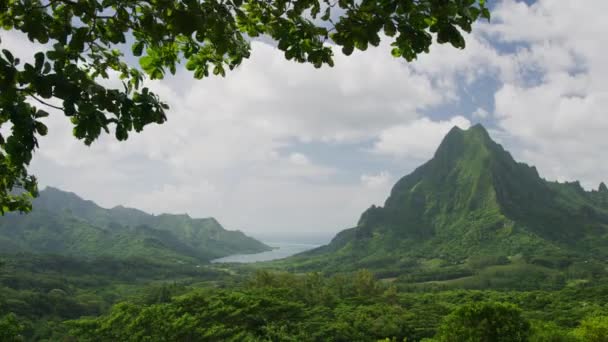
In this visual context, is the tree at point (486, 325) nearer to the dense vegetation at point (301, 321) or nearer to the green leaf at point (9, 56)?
the dense vegetation at point (301, 321)

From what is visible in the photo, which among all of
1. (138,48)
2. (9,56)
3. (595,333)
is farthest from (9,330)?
(595,333)

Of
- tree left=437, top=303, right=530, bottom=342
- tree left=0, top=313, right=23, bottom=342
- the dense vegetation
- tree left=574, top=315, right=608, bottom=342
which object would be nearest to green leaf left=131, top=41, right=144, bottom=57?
the dense vegetation

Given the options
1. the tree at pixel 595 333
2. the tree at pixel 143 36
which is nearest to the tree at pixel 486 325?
the tree at pixel 595 333

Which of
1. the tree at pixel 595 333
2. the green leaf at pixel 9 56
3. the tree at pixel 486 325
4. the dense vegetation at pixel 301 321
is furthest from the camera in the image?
the dense vegetation at pixel 301 321

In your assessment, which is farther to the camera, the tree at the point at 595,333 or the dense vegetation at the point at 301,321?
the dense vegetation at the point at 301,321

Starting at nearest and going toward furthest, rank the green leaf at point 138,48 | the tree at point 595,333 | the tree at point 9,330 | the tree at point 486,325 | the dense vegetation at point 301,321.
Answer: the green leaf at point 138,48 → the tree at point 9,330 → the tree at point 595,333 → the tree at point 486,325 → the dense vegetation at point 301,321

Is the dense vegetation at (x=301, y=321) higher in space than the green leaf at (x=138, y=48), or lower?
lower

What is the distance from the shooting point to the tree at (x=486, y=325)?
3394cm

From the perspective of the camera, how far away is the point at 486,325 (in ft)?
113

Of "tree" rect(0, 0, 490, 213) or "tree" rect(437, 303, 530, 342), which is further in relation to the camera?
"tree" rect(437, 303, 530, 342)

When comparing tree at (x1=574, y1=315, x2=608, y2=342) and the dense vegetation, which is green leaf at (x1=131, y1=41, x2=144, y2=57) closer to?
the dense vegetation

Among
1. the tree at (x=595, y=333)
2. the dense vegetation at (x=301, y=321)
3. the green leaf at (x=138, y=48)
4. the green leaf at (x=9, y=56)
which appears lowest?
the dense vegetation at (x=301, y=321)

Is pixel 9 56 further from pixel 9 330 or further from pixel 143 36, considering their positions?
pixel 9 330

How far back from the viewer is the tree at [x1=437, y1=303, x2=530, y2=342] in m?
33.9
